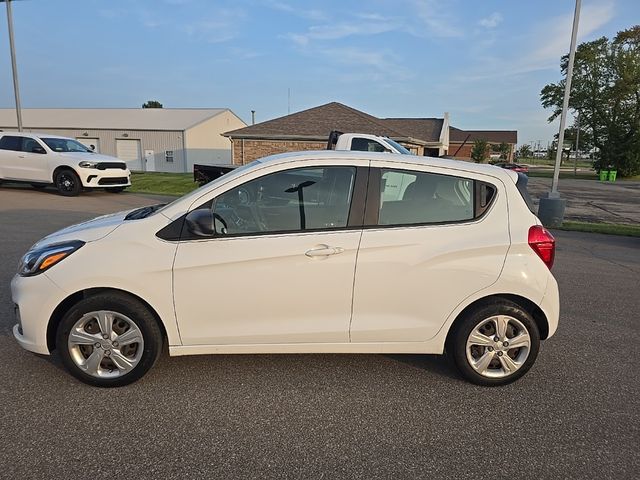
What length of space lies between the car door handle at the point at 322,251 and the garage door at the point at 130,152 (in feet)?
133

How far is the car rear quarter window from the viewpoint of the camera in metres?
3.02

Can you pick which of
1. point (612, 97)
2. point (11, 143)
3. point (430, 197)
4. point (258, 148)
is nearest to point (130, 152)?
point (258, 148)

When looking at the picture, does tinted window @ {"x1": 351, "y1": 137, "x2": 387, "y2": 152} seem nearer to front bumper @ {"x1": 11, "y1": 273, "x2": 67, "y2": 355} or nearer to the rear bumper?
the rear bumper

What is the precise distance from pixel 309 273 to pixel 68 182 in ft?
41.7

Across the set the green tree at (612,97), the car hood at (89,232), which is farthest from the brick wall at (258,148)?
the green tree at (612,97)

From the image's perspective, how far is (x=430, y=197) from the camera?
3074 millimetres

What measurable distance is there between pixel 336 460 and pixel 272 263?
130 cm

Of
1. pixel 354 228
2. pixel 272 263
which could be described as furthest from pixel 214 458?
pixel 354 228

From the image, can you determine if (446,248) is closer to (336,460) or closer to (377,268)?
(377,268)

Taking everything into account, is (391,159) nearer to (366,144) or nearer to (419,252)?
(419,252)

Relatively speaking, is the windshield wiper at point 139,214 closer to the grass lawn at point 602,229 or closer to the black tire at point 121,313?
the black tire at point 121,313

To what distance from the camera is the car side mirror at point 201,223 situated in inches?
111

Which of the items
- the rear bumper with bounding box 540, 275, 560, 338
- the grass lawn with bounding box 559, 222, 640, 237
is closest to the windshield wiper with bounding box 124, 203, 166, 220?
the rear bumper with bounding box 540, 275, 560, 338

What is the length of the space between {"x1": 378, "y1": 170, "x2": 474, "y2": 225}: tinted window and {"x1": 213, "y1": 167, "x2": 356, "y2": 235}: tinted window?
30 centimetres
